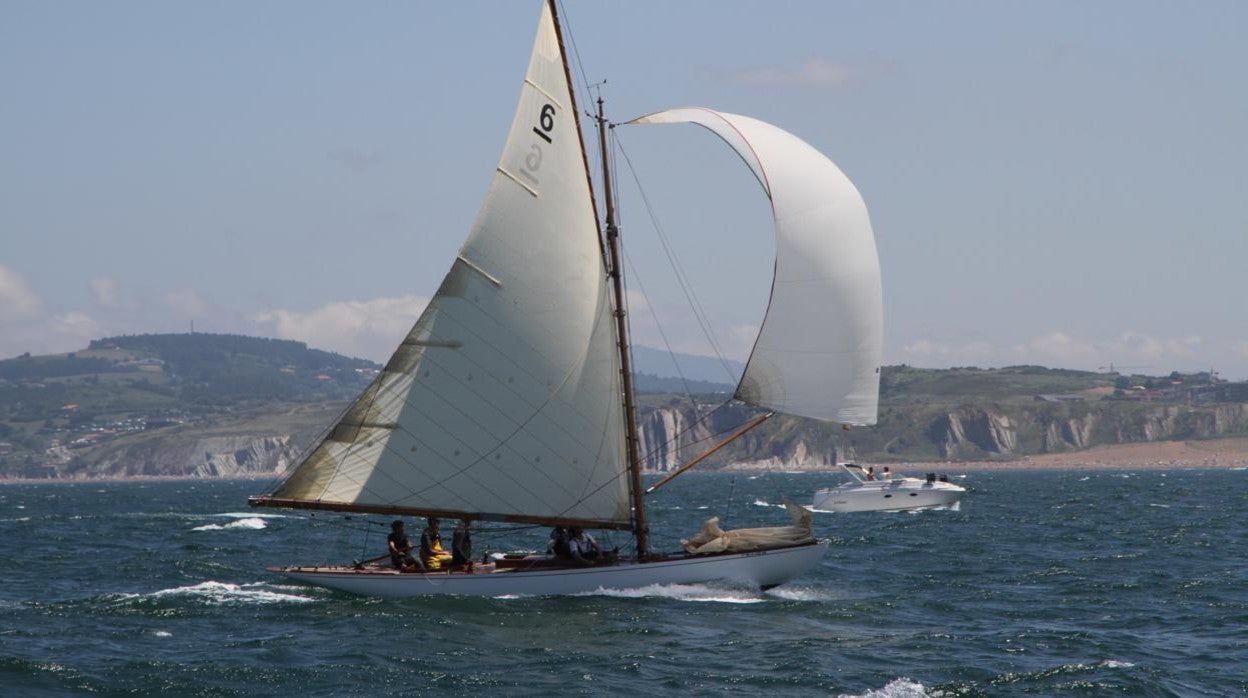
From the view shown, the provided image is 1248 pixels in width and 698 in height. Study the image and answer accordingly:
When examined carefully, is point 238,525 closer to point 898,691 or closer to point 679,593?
point 679,593

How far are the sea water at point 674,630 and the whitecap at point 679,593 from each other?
6 centimetres

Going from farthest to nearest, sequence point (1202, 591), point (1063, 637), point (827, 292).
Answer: point (1202, 591)
point (827, 292)
point (1063, 637)

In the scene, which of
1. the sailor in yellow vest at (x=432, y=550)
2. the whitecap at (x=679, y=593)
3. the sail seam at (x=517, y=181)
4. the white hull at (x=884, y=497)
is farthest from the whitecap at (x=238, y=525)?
the sail seam at (x=517, y=181)

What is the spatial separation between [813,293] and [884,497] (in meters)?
52.4

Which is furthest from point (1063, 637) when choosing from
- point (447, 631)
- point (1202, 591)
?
point (447, 631)

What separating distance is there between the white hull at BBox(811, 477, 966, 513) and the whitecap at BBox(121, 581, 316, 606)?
5003cm

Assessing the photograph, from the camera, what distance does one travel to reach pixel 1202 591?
1553 inches

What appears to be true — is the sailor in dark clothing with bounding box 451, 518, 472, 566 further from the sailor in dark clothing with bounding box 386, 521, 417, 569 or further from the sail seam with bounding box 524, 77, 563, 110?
the sail seam with bounding box 524, 77, 563, 110

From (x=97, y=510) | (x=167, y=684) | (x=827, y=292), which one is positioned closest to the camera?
(x=167, y=684)

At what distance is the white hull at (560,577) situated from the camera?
36031 mm

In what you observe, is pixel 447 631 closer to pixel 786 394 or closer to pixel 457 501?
pixel 457 501

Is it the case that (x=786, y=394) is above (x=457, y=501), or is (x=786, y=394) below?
above

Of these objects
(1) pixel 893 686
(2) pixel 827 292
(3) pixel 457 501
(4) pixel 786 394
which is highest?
(2) pixel 827 292

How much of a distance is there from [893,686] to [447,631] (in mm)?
9402
